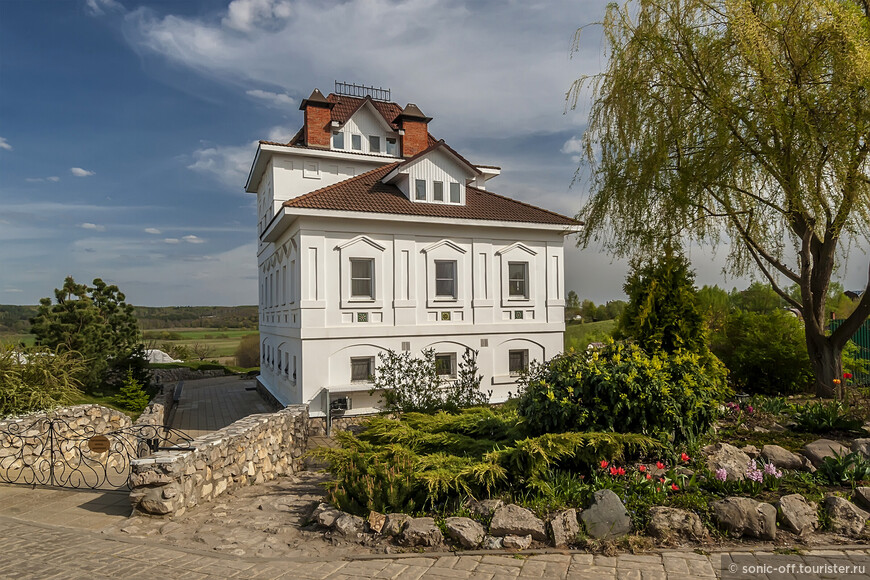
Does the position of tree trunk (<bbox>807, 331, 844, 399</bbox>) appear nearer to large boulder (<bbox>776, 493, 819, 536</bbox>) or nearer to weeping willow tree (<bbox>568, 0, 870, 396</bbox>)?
weeping willow tree (<bbox>568, 0, 870, 396</bbox>)

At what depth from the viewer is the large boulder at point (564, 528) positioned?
5938 mm

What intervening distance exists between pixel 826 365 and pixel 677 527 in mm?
9555

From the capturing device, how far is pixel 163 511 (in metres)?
7.26

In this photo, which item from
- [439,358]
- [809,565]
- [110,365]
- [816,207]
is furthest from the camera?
[110,365]

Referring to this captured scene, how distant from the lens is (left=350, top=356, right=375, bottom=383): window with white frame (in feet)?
52.6

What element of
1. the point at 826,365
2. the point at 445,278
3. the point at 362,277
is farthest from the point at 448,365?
the point at 826,365

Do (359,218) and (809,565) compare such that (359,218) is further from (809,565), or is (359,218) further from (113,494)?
(809,565)

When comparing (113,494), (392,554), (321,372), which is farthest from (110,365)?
(392,554)

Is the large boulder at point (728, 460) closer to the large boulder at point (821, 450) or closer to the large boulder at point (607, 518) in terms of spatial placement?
the large boulder at point (821, 450)

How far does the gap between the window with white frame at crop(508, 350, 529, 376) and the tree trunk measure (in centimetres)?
796

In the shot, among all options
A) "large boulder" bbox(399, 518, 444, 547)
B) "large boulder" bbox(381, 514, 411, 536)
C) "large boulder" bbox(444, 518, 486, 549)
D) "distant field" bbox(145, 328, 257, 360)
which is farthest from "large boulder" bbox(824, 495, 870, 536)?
"distant field" bbox(145, 328, 257, 360)

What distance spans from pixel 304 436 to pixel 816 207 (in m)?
12.0

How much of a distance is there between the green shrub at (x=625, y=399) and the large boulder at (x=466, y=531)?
7.05ft

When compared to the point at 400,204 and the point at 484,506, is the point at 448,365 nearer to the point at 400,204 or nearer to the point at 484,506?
the point at 400,204
